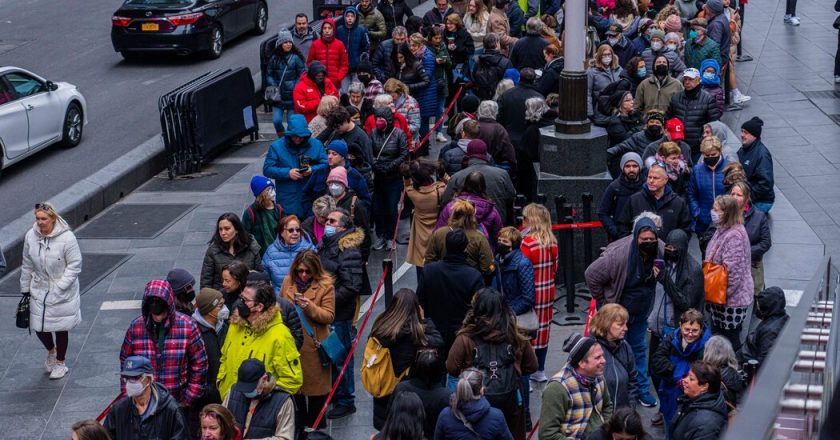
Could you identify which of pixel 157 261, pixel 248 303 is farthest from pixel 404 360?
pixel 157 261

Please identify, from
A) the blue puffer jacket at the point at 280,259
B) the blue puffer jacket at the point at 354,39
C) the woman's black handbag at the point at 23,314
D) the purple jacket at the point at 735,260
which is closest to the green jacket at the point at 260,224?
the blue puffer jacket at the point at 280,259

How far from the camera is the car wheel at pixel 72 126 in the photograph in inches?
727

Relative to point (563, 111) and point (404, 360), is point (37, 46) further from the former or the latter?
point (404, 360)

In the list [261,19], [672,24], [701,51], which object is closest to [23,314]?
[672,24]

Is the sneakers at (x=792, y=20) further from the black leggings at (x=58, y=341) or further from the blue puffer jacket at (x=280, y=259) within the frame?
the black leggings at (x=58, y=341)

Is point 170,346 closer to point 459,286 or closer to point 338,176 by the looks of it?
point 459,286

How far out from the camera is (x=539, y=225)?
10.2m

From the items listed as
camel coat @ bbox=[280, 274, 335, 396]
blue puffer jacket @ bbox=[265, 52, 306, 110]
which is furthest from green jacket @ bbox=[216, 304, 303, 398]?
blue puffer jacket @ bbox=[265, 52, 306, 110]

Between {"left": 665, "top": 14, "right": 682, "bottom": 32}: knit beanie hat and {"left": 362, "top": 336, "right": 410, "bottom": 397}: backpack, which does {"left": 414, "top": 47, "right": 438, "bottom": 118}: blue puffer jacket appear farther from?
{"left": 362, "top": 336, "right": 410, "bottom": 397}: backpack

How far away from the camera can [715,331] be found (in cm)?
1046

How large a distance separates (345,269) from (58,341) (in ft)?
9.73

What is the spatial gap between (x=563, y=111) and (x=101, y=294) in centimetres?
529

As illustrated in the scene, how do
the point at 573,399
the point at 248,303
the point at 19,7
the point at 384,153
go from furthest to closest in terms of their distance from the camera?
1. the point at 19,7
2. the point at 384,153
3. the point at 248,303
4. the point at 573,399

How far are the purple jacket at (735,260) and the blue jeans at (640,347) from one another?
2.45ft
